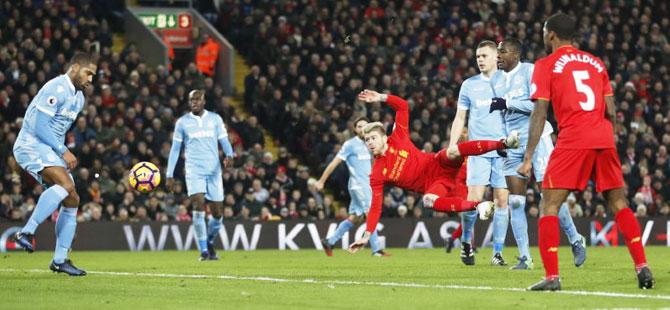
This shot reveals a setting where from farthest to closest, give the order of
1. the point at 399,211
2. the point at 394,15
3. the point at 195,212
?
1. the point at 394,15
2. the point at 399,211
3. the point at 195,212

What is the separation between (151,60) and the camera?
29.7m

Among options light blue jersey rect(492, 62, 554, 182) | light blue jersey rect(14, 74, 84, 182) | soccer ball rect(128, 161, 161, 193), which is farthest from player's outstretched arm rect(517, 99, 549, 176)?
soccer ball rect(128, 161, 161, 193)

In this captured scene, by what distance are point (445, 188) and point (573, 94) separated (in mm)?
3907

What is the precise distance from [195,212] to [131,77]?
26.7 feet

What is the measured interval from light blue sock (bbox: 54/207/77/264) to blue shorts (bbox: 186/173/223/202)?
16.6 ft

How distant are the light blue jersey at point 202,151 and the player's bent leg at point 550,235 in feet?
29.0

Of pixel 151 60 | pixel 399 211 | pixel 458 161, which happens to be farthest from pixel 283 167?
pixel 458 161

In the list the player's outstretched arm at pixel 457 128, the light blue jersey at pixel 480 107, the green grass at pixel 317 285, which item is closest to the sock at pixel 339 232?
the green grass at pixel 317 285

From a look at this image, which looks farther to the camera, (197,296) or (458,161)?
(458,161)

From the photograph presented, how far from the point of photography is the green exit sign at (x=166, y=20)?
102 feet

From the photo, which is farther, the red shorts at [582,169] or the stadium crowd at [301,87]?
the stadium crowd at [301,87]

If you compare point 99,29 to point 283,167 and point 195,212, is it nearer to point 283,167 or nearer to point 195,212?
point 283,167

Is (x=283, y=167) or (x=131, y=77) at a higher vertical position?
(x=131, y=77)

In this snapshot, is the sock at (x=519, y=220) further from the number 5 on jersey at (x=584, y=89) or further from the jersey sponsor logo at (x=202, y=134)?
the jersey sponsor logo at (x=202, y=134)
